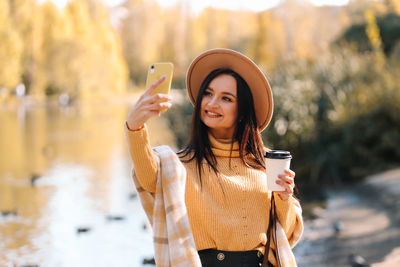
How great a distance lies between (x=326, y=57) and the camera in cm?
970

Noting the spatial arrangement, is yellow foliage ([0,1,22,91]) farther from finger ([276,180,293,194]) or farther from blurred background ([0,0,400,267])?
finger ([276,180,293,194])

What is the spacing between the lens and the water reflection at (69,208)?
4.76m

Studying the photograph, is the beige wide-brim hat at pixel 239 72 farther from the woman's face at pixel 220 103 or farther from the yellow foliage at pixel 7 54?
the yellow foliage at pixel 7 54

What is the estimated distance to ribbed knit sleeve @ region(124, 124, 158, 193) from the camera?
1.81m

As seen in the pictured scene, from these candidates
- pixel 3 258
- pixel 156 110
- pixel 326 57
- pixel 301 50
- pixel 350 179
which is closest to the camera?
pixel 156 110

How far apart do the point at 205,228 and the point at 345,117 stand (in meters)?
6.35

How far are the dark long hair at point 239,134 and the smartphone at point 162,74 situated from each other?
1.08ft

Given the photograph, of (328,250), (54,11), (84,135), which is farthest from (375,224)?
(54,11)

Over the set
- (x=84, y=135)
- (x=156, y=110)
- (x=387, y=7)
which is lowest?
(x=84, y=135)

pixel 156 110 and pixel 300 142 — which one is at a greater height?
pixel 156 110

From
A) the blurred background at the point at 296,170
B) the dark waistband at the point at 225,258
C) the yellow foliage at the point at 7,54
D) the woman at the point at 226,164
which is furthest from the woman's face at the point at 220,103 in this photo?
the yellow foliage at the point at 7,54

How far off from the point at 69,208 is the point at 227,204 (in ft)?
15.7

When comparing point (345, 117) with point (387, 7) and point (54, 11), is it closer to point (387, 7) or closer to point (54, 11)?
point (387, 7)

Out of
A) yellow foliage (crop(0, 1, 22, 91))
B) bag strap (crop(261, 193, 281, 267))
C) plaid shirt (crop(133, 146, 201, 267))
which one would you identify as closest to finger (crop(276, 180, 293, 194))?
bag strap (crop(261, 193, 281, 267))
